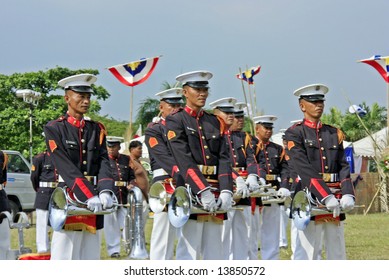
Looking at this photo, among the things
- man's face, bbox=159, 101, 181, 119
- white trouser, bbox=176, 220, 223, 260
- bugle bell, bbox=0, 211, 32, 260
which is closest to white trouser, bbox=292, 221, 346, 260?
white trouser, bbox=176, 220, 223, 260

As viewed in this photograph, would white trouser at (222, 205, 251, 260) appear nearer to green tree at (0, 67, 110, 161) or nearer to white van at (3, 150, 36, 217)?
white van at (3, 150, 36, 217)

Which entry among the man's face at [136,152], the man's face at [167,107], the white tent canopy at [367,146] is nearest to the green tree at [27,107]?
the white tent canopy at [367,146]

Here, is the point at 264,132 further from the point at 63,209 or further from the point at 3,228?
the point at 63,209

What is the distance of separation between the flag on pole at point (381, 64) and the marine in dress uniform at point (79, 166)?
13771 mm

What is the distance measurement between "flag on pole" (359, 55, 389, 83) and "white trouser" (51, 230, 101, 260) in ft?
46.0

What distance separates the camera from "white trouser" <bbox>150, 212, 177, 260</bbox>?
30.2ft

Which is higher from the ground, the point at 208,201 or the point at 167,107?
the point at 167,107

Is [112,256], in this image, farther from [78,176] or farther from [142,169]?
[78,176]

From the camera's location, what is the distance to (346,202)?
9.32 meters

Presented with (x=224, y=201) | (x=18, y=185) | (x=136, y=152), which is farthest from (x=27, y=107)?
(x=224, y=201)

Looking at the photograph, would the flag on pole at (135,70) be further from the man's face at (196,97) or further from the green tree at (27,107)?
the green tree at (27,107)

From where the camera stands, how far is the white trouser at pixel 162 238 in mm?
9195

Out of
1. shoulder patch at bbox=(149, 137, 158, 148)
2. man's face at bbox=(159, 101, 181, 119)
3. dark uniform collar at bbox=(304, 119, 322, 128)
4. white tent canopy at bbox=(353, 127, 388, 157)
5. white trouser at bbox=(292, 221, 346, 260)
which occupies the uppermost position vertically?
white tent canopy at bbox=(353, 127, 388, 157)

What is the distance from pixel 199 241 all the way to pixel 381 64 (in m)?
14.0
